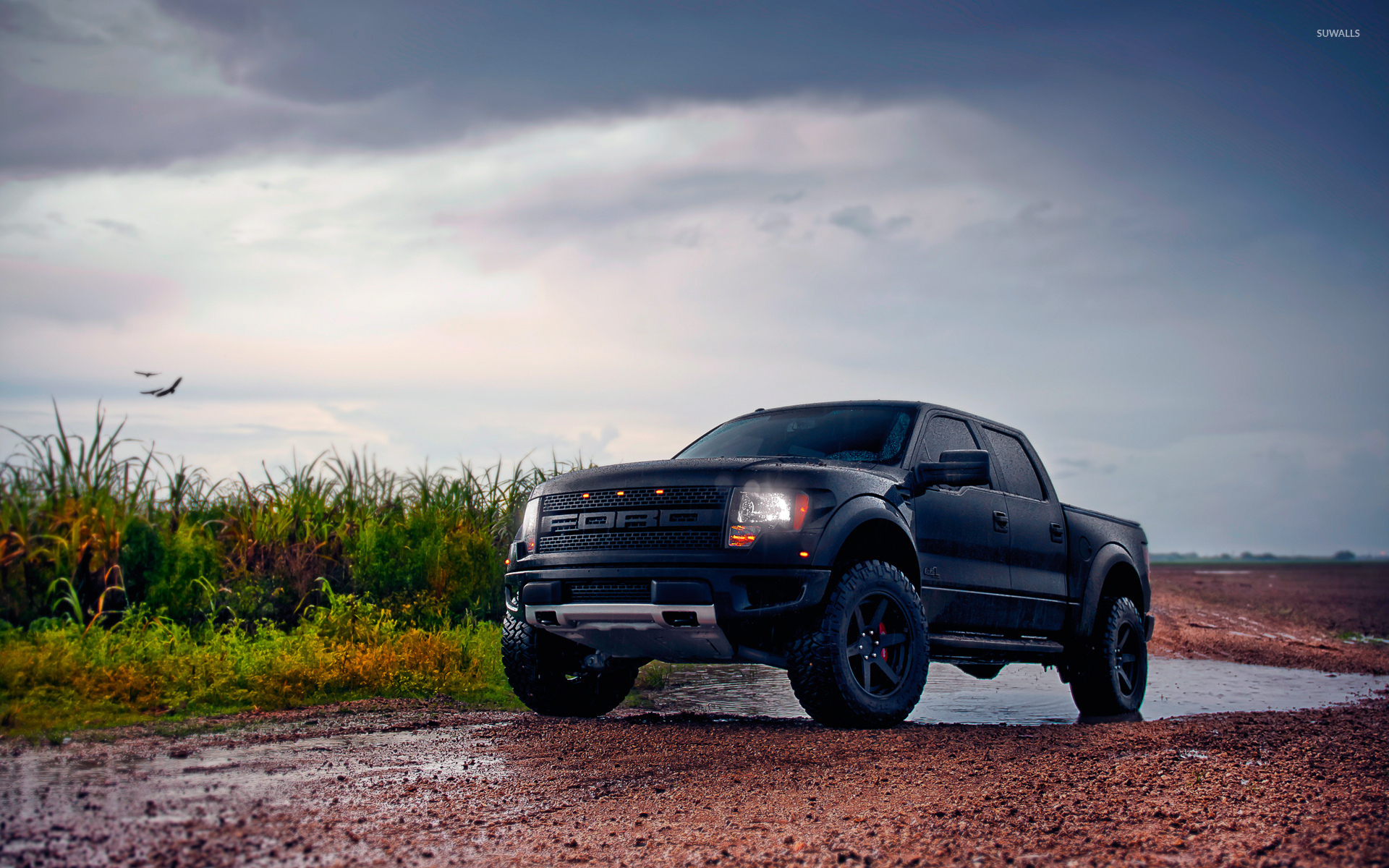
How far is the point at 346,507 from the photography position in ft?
40.9

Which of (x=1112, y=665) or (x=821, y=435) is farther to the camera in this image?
(x=1112, y=665)

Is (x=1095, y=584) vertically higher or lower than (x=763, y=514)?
lower

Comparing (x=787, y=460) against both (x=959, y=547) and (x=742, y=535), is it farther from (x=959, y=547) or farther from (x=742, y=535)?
(x=959, y=547)

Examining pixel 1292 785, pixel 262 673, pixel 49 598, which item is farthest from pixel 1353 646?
pixel 49 598

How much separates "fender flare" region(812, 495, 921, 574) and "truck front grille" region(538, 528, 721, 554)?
1.95 feet

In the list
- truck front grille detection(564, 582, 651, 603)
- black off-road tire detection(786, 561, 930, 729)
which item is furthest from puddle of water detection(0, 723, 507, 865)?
black off-road tire detection(786, 561, 930, 729)

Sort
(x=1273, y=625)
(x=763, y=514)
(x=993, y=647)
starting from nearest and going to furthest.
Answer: (x=763, y=514)
(x=993, y=647)
(x=1273, y=625)

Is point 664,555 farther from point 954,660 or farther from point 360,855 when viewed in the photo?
point 360,855

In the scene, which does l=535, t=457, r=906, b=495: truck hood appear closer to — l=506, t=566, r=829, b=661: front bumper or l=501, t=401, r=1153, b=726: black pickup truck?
l=501, t=401, r=1153, b=726: black pickup truck

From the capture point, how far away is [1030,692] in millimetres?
10648

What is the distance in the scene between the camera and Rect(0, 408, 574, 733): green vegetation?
7.89m

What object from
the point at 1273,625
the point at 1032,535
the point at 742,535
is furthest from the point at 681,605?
the point at 1273,625

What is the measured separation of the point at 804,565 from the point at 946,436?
7.35 ft

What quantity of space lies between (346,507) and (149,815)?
8.37 m
